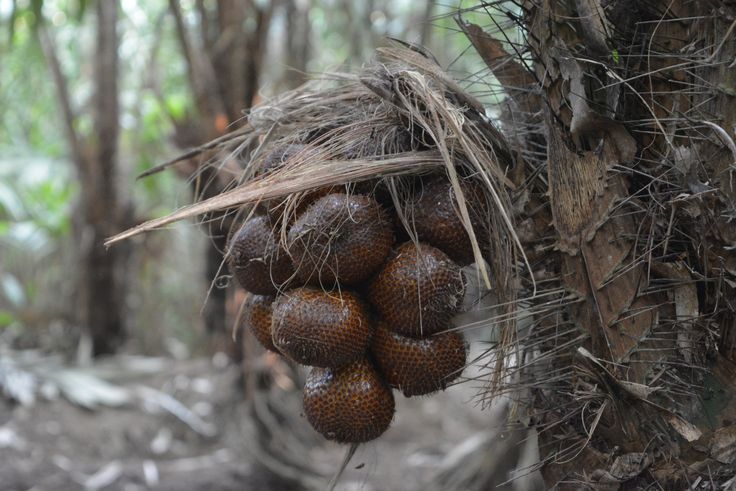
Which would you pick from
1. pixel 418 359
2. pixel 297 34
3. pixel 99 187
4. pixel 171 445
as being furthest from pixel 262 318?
pixel 99 187

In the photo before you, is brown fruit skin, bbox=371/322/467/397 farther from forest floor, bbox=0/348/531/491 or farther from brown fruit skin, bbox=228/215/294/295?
forest floor, bbox=0/348/531/491

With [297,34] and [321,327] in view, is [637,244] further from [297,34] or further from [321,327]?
[297,34]

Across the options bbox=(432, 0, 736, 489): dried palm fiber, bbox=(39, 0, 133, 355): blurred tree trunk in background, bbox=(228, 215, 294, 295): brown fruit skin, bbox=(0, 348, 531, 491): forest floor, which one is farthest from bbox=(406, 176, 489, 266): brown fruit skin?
bbox=(39, 0, 133, 355): blurred tree trunk in background

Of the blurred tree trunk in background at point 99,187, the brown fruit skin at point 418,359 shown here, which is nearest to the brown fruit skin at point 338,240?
the brown fruit skin at point 418,359

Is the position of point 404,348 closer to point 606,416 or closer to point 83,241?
point 606,416

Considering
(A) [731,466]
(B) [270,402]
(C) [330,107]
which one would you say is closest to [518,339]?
(A) [731,466]
